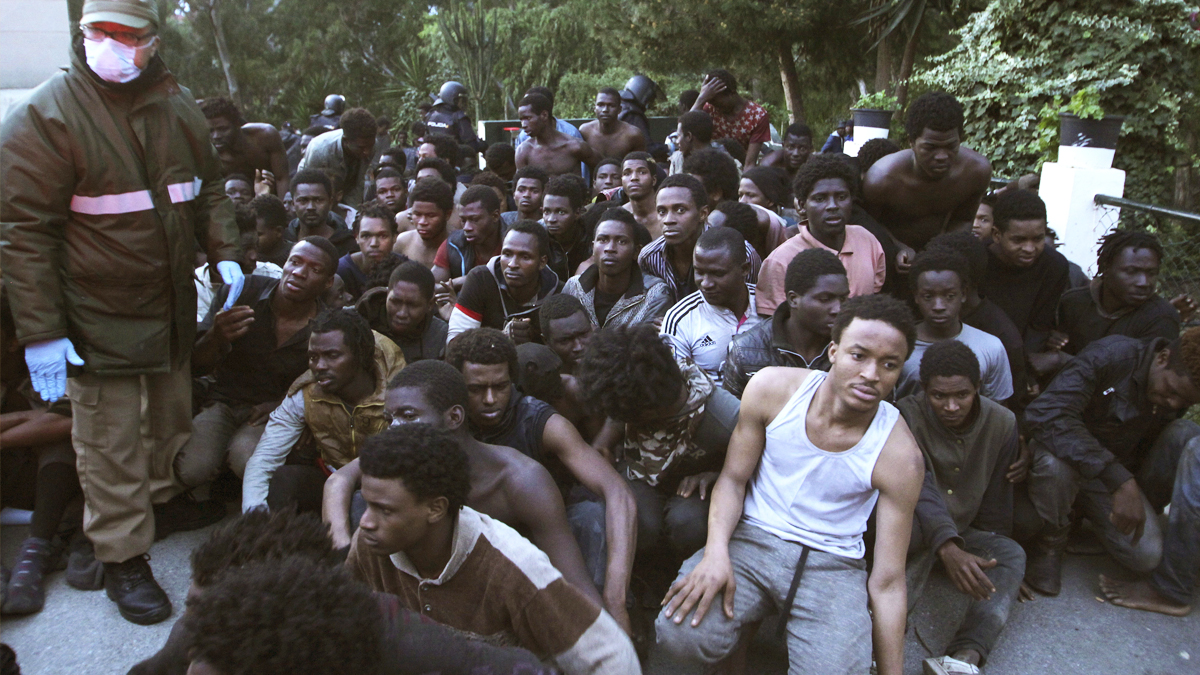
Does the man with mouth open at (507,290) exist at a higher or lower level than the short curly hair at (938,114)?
lower

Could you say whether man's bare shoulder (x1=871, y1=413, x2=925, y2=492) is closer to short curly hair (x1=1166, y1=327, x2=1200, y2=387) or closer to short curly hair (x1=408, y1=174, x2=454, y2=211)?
short curly hair (x1=1166, y1=327, x2=1200, y2=387)

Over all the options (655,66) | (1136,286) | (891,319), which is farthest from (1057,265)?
(655,66)

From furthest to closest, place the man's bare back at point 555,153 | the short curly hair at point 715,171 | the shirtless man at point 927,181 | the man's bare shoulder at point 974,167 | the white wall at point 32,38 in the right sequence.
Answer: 1. the man's bare back at point 555,153
2. the short curly hair at point 715,171
3. the white wall at point 32,38
4. the man's bare shoulder at point 974,167
5. the shirtless man at point 927,181

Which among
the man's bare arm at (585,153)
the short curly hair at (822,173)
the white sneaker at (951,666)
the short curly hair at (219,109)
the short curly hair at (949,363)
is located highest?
the short curly hair at (822,173)

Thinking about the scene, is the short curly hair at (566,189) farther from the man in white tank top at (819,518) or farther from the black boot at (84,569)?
the black boot at (84,569)

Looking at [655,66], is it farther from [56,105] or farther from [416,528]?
[416,528]

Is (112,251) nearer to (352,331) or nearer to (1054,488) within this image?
(352,331)

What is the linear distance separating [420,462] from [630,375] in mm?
912

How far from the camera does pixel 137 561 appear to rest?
3.55 meters

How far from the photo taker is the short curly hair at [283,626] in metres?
1.68

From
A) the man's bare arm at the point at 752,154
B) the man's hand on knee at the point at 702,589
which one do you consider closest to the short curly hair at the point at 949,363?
the man's hand on knee at the point at 702,589

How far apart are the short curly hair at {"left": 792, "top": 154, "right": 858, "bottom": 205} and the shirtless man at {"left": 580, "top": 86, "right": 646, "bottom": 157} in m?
3.21

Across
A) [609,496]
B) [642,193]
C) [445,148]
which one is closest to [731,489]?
[609,496]

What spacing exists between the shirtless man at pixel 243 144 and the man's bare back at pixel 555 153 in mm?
1844
